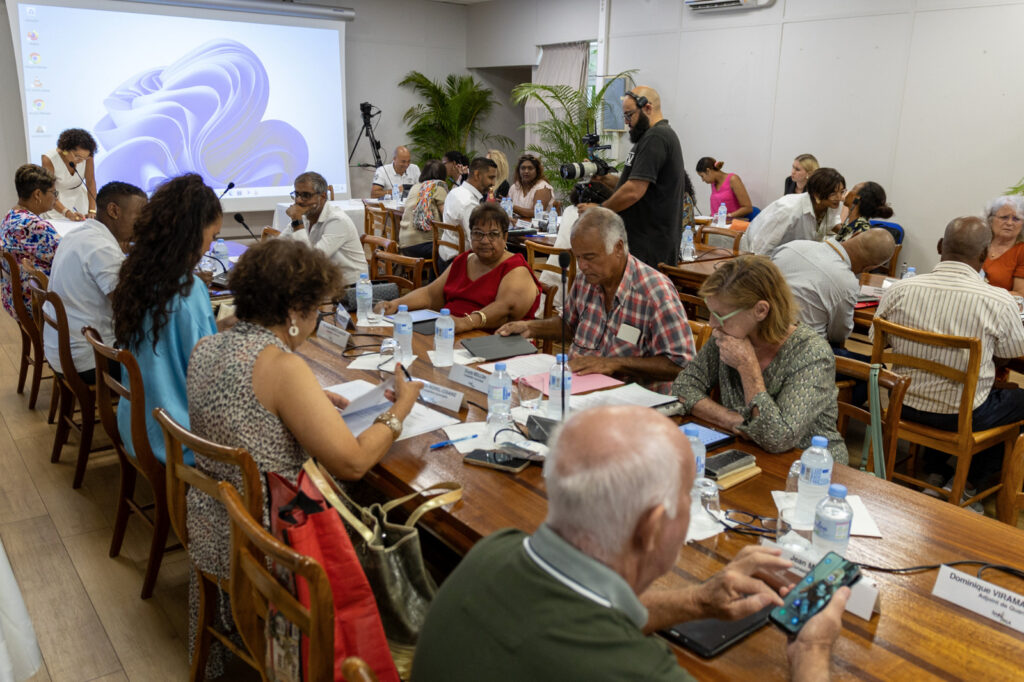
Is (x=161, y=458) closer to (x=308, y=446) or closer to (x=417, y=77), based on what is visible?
(x=308, y=446)

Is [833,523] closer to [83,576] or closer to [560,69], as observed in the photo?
[83,576]

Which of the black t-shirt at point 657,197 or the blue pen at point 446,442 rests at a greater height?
the black t-shirt at point 657,197

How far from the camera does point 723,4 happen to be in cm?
729

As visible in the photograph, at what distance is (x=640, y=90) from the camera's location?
4.44 meters

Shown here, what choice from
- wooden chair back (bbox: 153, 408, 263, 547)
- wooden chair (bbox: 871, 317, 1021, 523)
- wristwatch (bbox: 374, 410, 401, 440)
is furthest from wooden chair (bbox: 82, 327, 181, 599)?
wooden chair (bbox: 871, 317, 1021, 523)

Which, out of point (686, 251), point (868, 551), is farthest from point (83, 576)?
point (686, 251)

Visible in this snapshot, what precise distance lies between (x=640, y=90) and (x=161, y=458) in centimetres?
333

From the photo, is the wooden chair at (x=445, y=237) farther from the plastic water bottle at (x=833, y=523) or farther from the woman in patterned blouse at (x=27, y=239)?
the plastic water bottle at (x=833, y=523)

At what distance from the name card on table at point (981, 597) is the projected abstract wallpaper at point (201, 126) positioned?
8316 mm

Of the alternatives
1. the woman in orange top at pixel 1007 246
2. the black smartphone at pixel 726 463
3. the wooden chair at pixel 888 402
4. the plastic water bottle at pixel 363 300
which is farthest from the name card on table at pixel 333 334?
the woman in orange top at pixel 1007 246

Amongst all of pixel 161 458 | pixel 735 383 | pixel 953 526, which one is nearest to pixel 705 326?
pixel 735 383

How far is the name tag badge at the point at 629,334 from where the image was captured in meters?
2.68

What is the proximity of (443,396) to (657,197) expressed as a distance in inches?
101

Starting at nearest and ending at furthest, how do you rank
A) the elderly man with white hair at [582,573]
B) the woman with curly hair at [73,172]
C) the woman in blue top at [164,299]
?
the elderly man with white hair at [582,573] → the woman in blue top at [164,299] → the woman with curly hair at [73,172]
